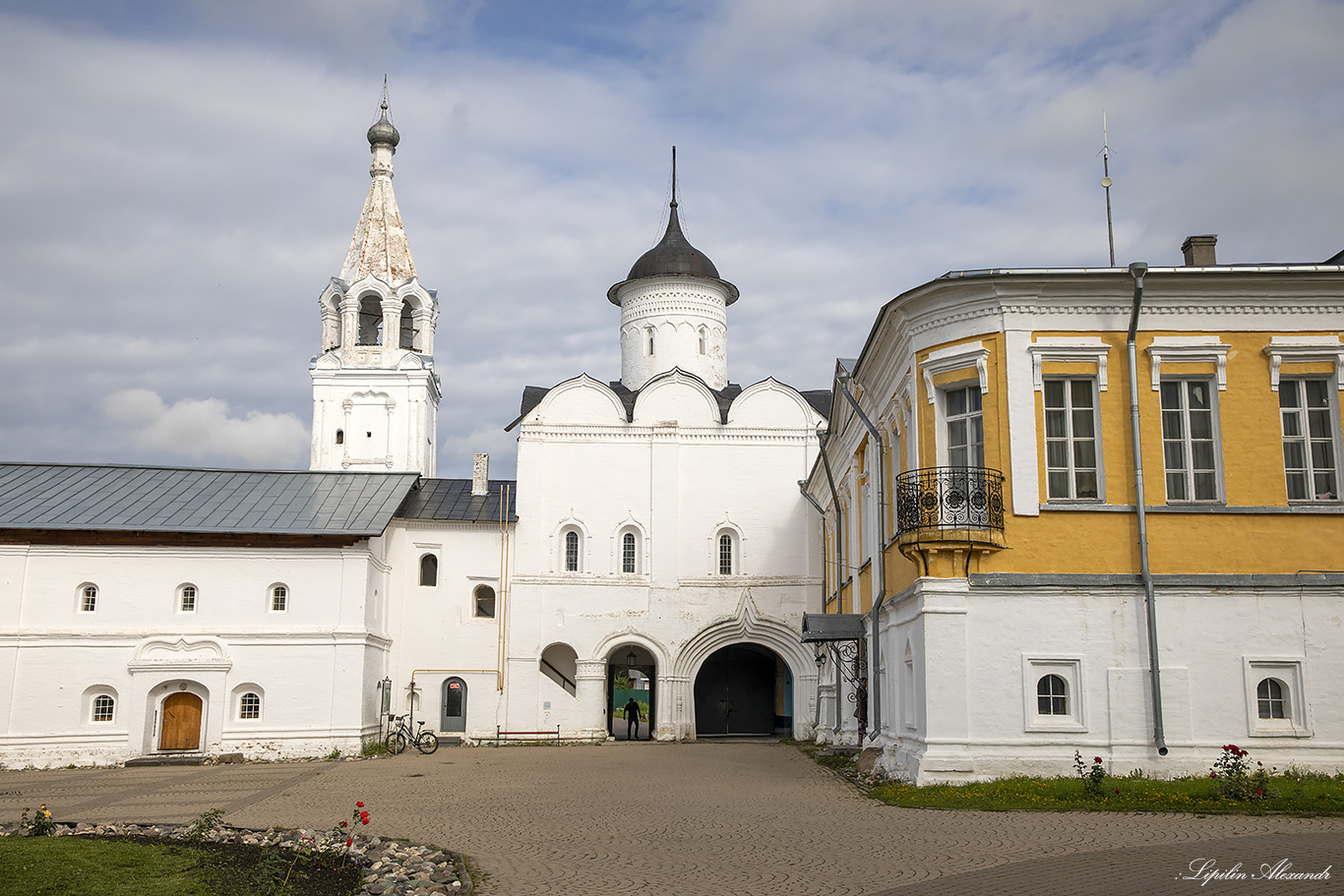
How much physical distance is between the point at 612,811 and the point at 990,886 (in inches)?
245

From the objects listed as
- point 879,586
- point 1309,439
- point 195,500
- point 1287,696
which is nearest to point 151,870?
point 879,586

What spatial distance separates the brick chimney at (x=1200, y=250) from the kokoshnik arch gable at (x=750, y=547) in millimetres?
50

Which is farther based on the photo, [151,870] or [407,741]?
[407,741]

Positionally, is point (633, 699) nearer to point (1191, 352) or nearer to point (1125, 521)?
point (1125, 521)

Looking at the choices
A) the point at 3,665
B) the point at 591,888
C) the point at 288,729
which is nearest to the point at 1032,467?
the point at 591,888

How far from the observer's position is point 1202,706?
44.7 ft

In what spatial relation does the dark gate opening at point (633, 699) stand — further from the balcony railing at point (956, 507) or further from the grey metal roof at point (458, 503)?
the balcony railing at point (956, 507)

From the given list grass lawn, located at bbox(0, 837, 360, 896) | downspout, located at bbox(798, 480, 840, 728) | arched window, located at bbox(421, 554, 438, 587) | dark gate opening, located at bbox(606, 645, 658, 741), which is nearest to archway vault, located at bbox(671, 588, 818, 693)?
dark gate opening, located at bbox(606, 645, 658, 741)

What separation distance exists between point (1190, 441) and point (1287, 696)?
3272 millimetres

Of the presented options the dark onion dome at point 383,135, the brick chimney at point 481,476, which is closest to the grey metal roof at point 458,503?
the brick chimney at point 481,476

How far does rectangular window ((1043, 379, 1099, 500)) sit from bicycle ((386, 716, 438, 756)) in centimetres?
1675

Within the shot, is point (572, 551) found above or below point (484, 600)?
above

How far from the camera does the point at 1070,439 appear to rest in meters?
14.4

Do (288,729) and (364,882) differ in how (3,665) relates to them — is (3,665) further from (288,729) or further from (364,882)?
(364,882)
